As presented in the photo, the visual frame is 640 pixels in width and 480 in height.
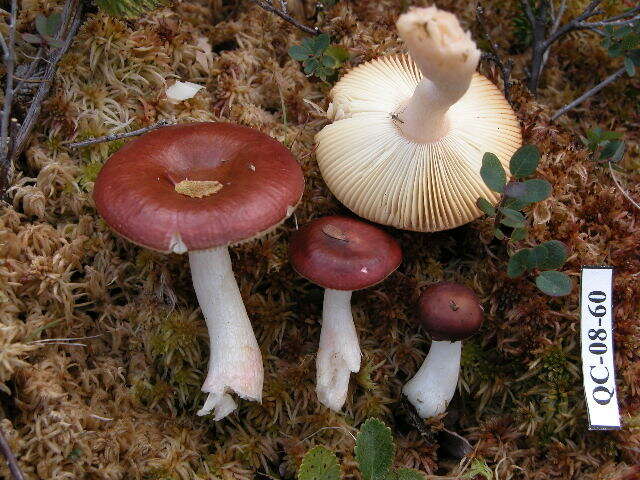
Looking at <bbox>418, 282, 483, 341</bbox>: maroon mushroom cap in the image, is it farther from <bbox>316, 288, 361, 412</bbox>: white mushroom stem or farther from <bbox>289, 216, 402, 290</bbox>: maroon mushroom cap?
<bbox>316, 288, 361, 412</bbox>: white mushroom stem

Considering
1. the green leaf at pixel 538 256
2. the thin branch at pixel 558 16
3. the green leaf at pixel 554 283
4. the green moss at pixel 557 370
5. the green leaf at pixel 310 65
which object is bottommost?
the green moss at pixel 557 370

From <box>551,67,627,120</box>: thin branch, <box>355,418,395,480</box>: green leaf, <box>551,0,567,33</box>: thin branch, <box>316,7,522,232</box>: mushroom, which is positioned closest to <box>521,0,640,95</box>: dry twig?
<box>551,0,567,33</box>: thin branch

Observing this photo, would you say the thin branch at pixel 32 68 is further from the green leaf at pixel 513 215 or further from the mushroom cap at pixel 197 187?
the green leaf at pixel 513 215

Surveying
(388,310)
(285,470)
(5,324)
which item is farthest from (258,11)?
(285,470)

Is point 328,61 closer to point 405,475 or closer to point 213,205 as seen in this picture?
point 213,205

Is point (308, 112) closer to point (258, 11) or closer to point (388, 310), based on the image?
point (258, 11)

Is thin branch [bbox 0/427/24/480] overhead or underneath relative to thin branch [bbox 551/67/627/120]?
underneath

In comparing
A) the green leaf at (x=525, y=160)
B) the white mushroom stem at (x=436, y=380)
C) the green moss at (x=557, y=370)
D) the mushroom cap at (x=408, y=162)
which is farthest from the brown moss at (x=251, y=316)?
the green leaf at (x=525, y=160)

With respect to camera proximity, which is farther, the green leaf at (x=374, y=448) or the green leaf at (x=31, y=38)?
the green leaf at (x=31, y=38)
